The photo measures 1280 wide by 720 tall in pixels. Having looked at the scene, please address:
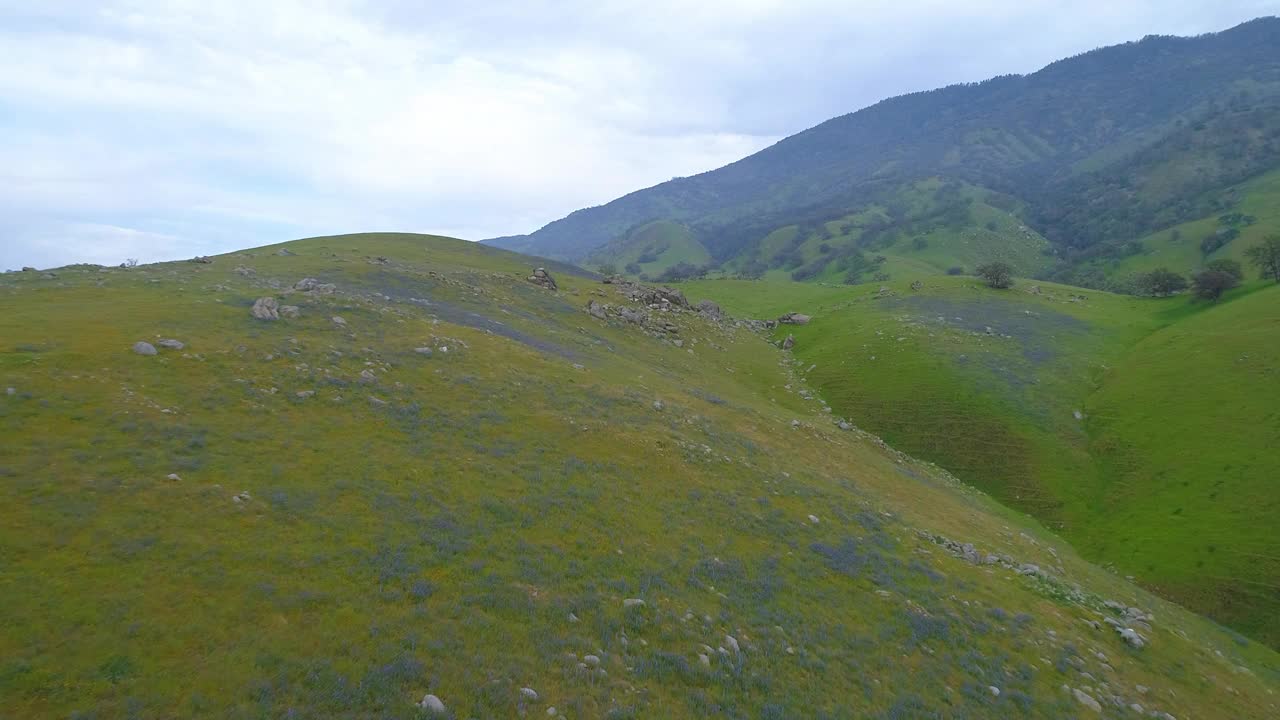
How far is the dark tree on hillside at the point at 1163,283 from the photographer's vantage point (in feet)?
290

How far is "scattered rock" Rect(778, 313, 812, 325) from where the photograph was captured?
90750mm

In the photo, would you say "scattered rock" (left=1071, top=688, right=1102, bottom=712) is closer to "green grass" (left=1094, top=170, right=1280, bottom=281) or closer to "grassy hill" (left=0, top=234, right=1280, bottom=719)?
"grassy hill" (left=0, top=234, right=1280, bottom=719)

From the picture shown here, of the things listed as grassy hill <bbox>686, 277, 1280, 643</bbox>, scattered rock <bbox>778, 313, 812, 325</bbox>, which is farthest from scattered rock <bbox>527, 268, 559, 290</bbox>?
scattered rock <bbox>778, 313, 812, 325</bbox>

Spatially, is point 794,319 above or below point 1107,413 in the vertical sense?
above

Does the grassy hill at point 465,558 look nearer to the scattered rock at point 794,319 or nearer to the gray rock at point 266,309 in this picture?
the gray rock at point 266,309

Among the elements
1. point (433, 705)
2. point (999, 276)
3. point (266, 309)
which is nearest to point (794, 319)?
point (999, 276)

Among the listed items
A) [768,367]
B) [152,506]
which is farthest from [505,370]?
[768,367]

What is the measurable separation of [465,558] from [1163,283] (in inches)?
4510

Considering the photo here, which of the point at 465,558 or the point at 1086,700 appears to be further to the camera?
the point at 465,558

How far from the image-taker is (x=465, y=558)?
16453 mm

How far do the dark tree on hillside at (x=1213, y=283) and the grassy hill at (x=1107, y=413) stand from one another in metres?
2.96

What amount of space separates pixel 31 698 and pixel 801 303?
111113 millimetres

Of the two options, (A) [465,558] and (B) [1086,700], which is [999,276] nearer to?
(B) [1086,700]

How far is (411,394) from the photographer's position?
27.8 m
